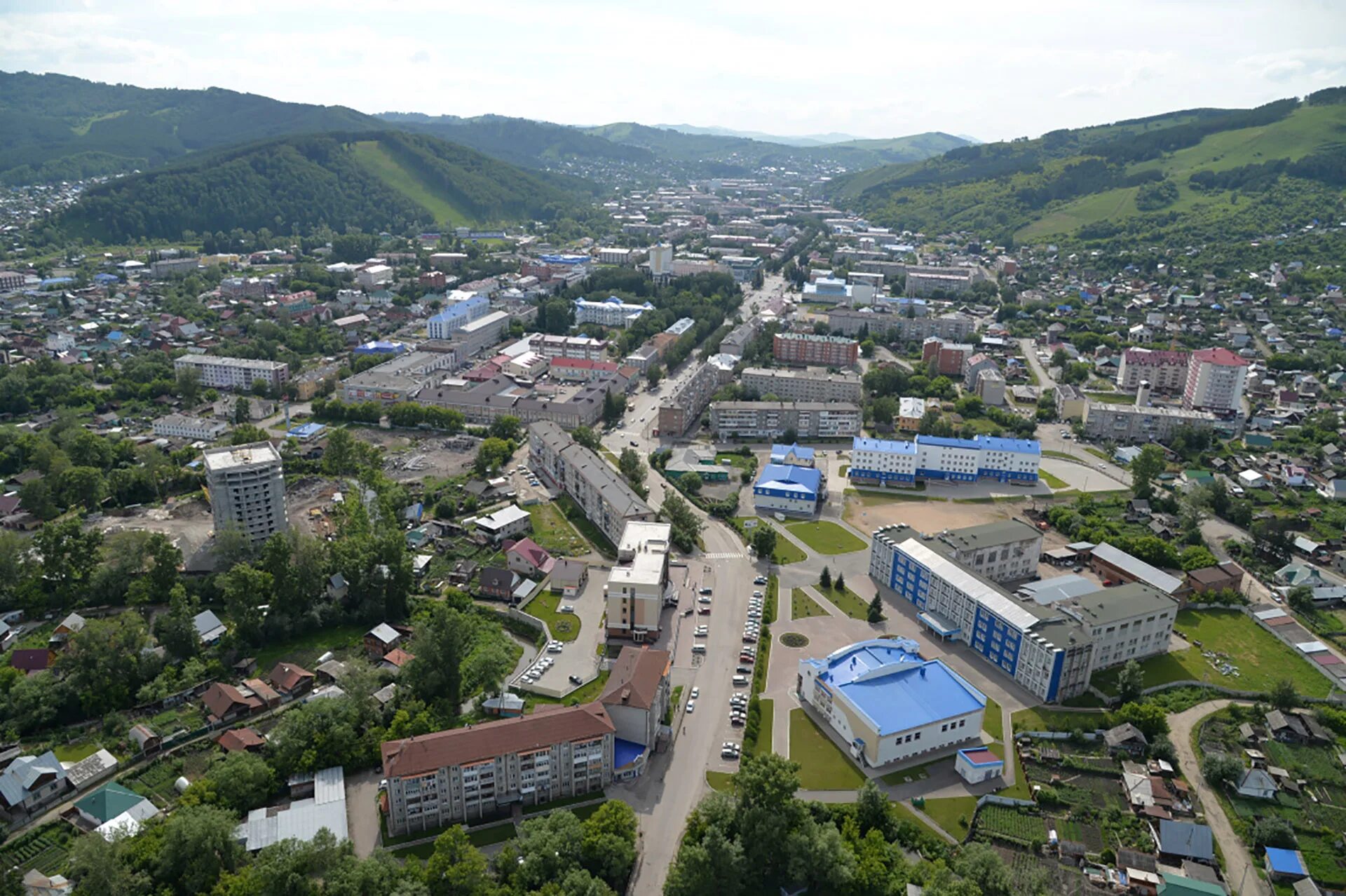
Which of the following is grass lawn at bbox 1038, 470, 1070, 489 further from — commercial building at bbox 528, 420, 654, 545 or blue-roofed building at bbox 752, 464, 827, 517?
commercial building at bbox 528, 420, 654, 545

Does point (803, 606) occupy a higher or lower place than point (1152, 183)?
lower

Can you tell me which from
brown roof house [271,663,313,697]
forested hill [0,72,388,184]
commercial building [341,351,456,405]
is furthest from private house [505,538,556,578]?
forested hill [0,72,388,184]

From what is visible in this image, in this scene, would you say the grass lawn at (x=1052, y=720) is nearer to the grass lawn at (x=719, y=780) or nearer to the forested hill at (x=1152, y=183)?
the grass lawn at (x=719, y=780)

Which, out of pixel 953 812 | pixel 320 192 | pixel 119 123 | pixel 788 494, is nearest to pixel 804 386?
pixel 788 494

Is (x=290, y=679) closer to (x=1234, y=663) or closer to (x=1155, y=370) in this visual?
(x=1234, y=663)

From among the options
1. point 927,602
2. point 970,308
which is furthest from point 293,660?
point 970,308

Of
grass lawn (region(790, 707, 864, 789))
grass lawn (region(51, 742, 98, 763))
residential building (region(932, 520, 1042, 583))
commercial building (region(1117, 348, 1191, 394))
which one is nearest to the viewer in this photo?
grass lawn (region(790, 707, 864, 789))
